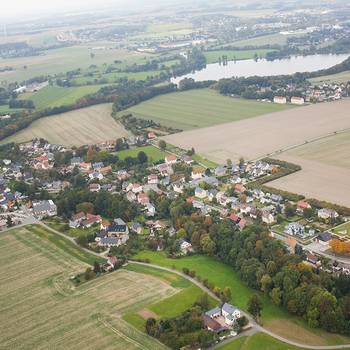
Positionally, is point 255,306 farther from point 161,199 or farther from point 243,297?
point 161,199

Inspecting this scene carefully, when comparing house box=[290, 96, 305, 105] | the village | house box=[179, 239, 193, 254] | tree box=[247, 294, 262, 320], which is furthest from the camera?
house box=[290, 96, 305, 105]

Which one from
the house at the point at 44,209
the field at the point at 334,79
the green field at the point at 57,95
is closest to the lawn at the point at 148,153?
the house at the point at 44,209

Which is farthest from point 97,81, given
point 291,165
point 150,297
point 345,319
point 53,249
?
point 345,319

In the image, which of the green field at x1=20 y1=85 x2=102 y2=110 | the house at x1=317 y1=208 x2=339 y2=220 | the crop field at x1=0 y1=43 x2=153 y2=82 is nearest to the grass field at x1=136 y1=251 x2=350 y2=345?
the house at x1=317 y1=208 x2=339 y2=220

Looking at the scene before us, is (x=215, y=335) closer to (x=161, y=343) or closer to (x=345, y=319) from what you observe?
(x=161, y=343)

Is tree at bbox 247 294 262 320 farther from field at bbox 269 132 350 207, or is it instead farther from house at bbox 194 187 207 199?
house at bbox 194 187 207 199

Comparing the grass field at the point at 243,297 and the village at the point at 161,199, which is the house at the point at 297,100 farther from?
the grass field at the point at 243,297
